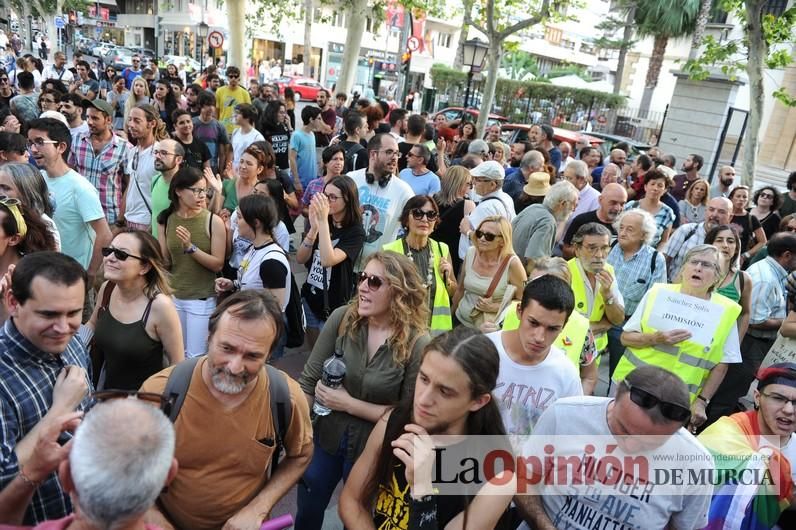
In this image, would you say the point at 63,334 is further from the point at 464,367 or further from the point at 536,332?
the point at 536,332

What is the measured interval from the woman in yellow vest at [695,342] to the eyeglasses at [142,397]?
110 inches

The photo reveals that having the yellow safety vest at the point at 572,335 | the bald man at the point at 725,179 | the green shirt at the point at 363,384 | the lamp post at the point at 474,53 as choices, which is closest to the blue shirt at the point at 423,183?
the yellow safety vest at the point at 572,335

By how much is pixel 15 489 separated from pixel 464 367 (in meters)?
1.58

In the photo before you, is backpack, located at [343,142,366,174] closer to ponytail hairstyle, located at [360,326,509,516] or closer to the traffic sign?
ponytail hairstyle, located at [360,326,509,516]

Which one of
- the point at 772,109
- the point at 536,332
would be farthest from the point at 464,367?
the point at 772,109

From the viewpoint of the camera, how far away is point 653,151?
440 inches

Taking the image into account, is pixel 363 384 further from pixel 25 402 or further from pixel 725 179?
pixel 725 179

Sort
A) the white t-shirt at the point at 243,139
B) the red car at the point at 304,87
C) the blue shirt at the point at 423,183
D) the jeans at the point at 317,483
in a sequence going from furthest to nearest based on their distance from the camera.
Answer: the red car at the point at 304,87, the white t-shirt at the point at 243,139, the blue shirt at the point at 423,183, the jeans at the point at 317,483

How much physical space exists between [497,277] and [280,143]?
5234mm

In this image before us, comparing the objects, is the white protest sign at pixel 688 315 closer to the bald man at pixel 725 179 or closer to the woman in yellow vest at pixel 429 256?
the woman in yellow vest at pixel 429 256

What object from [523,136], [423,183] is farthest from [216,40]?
[423,183]

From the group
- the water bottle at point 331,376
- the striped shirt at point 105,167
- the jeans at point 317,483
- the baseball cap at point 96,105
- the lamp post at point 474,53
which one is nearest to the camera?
the water bottle at point 331,376

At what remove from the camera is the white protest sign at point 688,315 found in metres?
3.44

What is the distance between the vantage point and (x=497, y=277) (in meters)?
3.85
